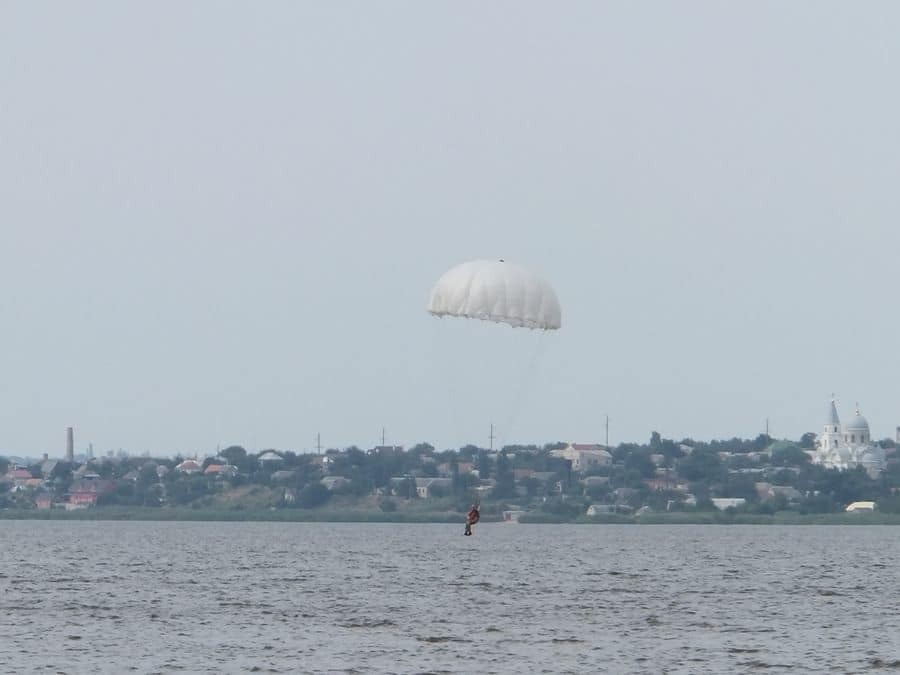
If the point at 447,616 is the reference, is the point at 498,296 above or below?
above

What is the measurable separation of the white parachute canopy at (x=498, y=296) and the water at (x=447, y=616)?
13.0 metres

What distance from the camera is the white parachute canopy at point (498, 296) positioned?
271ft

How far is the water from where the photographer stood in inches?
2254

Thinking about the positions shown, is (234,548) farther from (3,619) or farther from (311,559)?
(3,619)

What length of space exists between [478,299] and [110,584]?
2904 cm

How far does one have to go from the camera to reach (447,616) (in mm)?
73938

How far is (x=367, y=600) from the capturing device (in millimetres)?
84062

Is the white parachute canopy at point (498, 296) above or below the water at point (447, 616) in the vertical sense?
above

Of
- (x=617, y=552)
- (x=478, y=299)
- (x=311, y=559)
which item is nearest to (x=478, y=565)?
(x=311, y=559)

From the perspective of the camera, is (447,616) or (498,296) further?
(498,296)

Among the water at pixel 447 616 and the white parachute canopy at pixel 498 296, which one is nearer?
the water at pixel 447 616

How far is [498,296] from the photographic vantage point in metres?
82.7

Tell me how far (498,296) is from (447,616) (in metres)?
16.0

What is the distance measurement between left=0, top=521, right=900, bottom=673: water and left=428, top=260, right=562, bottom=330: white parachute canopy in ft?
42.5
